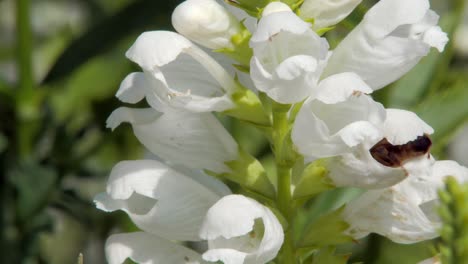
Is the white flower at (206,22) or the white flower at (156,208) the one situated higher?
the white flower at (206,22)

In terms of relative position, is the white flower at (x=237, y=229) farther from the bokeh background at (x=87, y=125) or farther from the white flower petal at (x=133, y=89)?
the bokeh background at (x=87, y=125)

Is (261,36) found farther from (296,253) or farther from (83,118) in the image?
(83,118)

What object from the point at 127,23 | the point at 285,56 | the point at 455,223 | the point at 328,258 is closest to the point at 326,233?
the point at 328,258

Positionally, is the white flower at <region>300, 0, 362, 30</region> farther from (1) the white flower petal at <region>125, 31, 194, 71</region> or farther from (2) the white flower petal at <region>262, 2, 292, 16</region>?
(1) the white flower petal at <region>125, 31, 194, 71</region>

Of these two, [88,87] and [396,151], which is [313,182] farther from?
[88,87]

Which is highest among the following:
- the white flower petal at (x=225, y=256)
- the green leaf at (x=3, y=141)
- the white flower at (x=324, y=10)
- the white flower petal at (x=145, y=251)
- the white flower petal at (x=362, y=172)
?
the white flower at (x=324, y=10)

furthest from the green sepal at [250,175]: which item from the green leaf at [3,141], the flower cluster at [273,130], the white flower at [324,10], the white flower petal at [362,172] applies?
the green leaf at [3,141]
